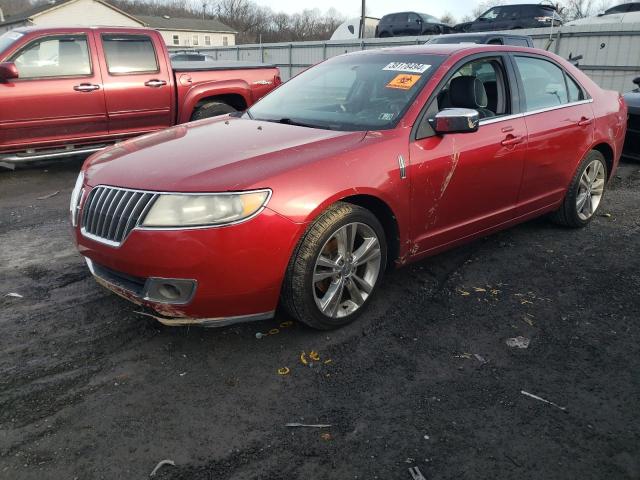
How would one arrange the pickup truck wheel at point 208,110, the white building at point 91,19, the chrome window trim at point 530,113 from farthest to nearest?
the white building at point 91,19, the pickup truck wheel at point 208,110, the chrome window trim at point 530,113

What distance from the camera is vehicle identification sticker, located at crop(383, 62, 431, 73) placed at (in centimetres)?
374

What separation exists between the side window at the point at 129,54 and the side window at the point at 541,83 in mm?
5207

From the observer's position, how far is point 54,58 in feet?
22.5

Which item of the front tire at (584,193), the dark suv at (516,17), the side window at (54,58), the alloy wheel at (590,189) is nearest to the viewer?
the front tire at (584,193)

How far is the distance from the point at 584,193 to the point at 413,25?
19.5 metres

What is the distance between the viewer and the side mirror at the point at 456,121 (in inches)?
131

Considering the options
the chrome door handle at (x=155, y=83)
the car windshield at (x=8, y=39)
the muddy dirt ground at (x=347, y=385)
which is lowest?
the muddy dirt ground at (x=347, y=385)

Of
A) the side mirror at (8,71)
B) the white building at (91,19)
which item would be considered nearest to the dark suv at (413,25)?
the side mirror at (8,71)

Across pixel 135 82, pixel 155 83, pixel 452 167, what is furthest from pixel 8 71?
pixel 452 167

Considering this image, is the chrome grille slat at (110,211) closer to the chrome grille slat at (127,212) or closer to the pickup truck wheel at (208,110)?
the chrome grille slat at (127,212)

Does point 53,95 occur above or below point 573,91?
below

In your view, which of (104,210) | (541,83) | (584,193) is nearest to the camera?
(104,210)

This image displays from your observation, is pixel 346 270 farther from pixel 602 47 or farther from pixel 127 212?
pixel 602 47

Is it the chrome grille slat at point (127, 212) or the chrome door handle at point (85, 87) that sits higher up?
the chrome door handle at point (85, 87)
